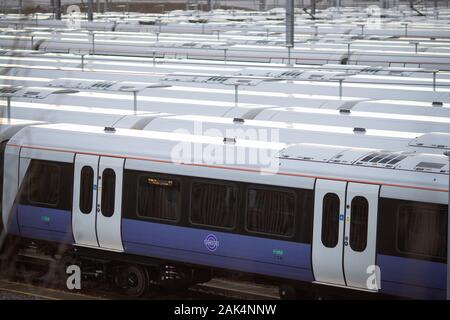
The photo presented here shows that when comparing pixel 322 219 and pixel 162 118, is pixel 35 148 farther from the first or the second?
pixel 322 219

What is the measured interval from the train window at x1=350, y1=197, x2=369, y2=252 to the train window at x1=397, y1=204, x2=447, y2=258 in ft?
1.45

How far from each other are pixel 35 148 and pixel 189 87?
793 centimetres

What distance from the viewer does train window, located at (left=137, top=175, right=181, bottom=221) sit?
1374cm

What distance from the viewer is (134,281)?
48.3ft

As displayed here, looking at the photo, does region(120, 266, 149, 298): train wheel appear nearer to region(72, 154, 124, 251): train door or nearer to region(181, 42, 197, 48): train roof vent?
region(72, 154, 124, 251): train door

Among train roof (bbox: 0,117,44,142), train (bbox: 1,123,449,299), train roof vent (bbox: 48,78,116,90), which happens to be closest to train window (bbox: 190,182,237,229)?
train (bbox: 1,123,449,299)

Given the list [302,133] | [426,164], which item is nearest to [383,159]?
[426,164]

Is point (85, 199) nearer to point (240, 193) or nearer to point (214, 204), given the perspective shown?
point (214, 204)

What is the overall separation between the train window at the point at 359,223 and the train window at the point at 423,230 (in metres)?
0.44

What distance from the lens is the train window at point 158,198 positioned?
1374 cm

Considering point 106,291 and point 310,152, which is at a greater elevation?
point 310,152

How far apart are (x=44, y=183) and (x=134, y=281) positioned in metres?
2.16

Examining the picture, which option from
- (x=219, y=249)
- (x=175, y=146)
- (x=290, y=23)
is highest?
(x=290, y=23)

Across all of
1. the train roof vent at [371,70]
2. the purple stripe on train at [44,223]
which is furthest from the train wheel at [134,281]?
the train roof vent at [371,70]
